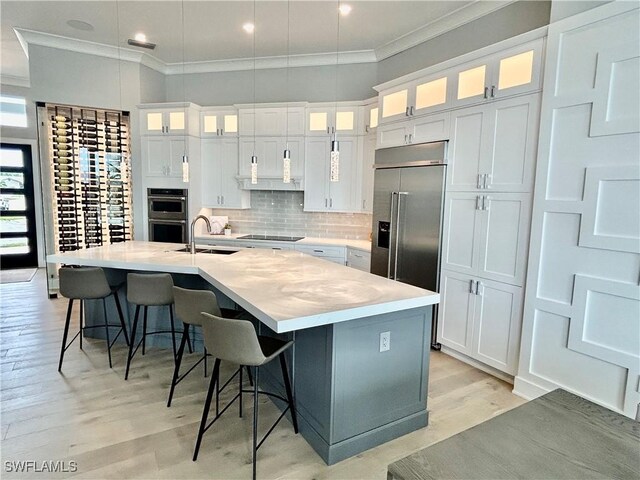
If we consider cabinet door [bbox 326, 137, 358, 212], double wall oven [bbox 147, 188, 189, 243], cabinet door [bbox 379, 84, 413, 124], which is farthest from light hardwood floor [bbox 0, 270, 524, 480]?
cabinet door [bbox 379, 84, 413, 124]

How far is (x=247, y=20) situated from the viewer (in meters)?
4.19

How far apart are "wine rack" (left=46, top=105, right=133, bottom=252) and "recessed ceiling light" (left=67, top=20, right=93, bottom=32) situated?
3.51 ft

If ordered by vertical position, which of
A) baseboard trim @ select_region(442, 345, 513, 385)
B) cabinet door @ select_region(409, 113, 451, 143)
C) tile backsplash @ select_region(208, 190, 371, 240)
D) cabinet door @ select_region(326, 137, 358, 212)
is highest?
cabinet door @ select_region(409, 113, 451, 143)

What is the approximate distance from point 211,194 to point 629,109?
485 centimetres

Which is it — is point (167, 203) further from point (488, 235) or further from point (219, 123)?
point (488, 235)

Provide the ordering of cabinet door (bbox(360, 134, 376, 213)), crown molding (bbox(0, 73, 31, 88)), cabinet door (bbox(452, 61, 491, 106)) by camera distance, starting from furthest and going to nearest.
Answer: crown molding (bbox(0, 73, 31, 88)), cabinet door (bbox(360, 134, 376, 213)), cabinet door (bbox(452, 61, 491, 106))

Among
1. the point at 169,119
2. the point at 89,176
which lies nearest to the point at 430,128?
the point at 169,119

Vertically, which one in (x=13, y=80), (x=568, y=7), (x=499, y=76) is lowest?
A: (x=499, y=76)

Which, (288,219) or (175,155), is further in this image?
(288,219)

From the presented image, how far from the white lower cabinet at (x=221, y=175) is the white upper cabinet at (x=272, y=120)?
1.03 ft

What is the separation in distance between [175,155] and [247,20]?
6.84ft

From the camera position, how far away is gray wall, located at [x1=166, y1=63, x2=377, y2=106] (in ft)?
16.9

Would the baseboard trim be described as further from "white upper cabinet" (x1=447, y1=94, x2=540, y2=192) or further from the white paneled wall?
"white upper cabinet" (x1=447, y1=94, x2=540, y2=192)

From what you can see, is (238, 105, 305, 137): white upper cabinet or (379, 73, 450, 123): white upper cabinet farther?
(238, 105, 305, 137): white upper cabinet
